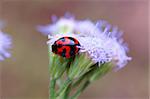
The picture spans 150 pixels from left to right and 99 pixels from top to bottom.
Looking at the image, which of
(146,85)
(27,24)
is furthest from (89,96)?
(27,24)

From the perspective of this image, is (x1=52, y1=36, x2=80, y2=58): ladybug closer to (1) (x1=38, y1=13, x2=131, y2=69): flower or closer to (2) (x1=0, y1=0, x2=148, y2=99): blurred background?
(1) (x1=38, y1=13, x2=131, y2=69): flower

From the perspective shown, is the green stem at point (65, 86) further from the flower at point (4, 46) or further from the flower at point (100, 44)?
the flower at point (4, 46)

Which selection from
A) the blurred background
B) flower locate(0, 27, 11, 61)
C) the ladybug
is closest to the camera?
the ladybug

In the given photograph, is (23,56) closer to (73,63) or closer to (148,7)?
(148,7)

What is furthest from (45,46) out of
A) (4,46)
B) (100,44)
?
(100,44)

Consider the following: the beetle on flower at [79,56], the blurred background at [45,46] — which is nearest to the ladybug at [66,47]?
the beetle on flower at [79,56]

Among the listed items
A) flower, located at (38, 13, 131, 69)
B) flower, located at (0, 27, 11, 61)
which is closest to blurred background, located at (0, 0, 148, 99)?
flower, located at (0, 27, 11, 61)
